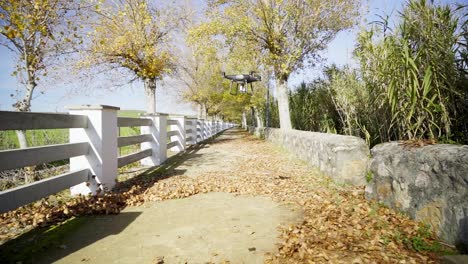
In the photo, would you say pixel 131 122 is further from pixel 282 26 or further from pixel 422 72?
pixel 282 26

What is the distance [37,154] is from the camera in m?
3.42

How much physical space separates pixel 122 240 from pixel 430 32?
4.92 m

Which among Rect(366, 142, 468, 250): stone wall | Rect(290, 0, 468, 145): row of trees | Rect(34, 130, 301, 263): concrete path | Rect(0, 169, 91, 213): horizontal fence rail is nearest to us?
Rect(366, 142, 468, 250): stone wall

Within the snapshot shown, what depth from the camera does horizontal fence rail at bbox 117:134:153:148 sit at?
563 cm

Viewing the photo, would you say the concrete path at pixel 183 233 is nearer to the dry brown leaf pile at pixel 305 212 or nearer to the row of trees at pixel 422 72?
the dry brown leaf pile at pixel 305 212

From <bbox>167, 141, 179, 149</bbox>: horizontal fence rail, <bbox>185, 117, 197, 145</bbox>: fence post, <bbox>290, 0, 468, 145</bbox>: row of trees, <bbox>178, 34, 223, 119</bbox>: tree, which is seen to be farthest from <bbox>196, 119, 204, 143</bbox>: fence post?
<bbox>290, 0, 468, 145</bbox>: row of trees

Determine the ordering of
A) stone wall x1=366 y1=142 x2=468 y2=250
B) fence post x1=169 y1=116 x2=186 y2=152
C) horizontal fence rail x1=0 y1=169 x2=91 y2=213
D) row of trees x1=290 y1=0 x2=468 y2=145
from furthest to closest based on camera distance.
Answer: fence post x1=169 y1=116 x2=186 y2=152 < row of trees x1=290 y1=0 x2=468 y2=145 < horizontal fence rail x1=0 y1=169 x2=91 y2=213 < stone wall x1=366 y1=142 x2=468 y2=250

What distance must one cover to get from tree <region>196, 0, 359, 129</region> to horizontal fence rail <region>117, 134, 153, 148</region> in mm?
6699

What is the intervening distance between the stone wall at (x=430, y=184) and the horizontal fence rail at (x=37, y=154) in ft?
14.1

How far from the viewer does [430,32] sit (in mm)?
4109

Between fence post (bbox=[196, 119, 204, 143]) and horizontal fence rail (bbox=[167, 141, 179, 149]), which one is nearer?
horizontal fence rail (bbox=[167, 141, 179, 149])

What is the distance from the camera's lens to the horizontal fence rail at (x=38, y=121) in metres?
3.00

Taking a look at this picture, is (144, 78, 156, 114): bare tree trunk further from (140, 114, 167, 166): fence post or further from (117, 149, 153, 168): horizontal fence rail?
(117, 149, 153, 168): horizontal fence rail

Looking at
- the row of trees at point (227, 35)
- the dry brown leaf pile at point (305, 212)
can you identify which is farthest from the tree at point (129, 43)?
the dry brown leaf pile at point (305, 212)
